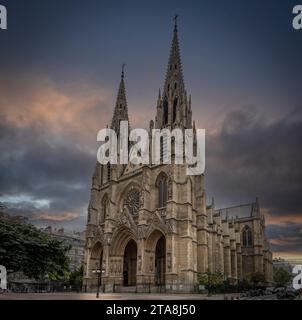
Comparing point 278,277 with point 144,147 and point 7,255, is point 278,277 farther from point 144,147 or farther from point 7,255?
point 7,255

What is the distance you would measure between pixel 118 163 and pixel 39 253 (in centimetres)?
3005

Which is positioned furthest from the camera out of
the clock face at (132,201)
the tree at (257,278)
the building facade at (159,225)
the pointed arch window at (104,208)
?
the tree at (257,278)

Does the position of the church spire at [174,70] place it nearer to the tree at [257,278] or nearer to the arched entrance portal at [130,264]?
the arched entrance portal at [130,264]

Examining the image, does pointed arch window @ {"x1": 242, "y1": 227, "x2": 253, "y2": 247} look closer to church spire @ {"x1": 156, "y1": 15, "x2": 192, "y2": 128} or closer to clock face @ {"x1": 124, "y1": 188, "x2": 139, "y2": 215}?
church spire @ {"x1": 156, "y1": 15, "x2": 192, "y2": 128}

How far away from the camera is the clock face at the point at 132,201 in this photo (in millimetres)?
46188

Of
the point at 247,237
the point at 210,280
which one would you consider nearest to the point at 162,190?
the point at 210,280

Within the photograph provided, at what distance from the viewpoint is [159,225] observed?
1548 inches

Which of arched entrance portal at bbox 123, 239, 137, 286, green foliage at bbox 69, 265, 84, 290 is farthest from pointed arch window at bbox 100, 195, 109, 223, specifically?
green foliage at bbox 69, 265, 84, 290

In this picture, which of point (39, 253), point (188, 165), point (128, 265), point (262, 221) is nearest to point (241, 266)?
point (262, 221)

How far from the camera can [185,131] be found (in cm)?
4594

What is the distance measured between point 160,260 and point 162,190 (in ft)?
28.8

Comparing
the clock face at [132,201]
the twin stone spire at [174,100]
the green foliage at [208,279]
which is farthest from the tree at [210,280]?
the twin stone spire at [174,100]

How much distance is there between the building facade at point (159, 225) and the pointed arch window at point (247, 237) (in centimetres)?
809
